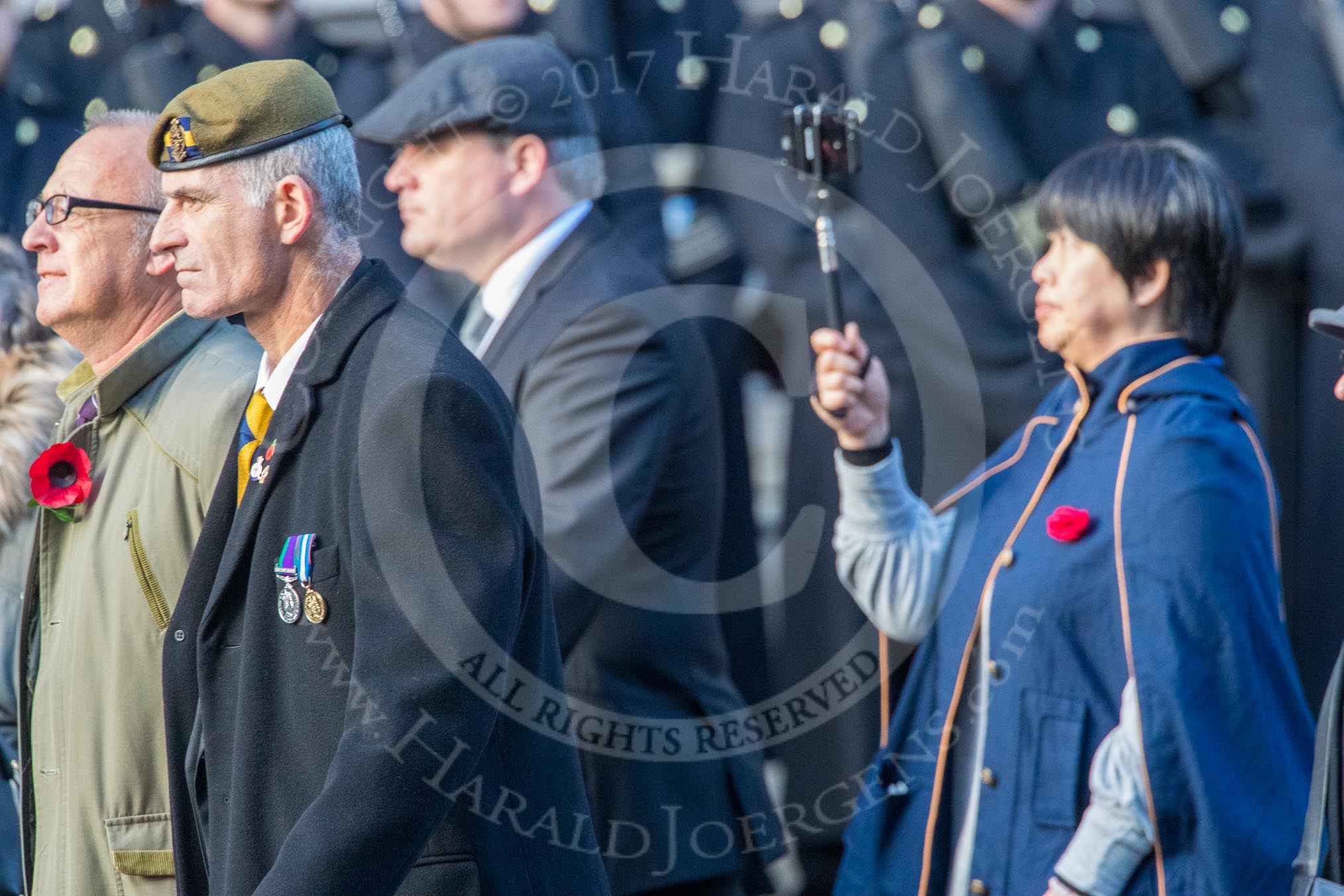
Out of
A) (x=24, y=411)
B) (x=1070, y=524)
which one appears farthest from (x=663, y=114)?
(x=1070, y=524)

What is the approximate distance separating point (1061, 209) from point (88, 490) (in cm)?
171

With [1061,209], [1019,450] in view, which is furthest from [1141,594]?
[1061,209]

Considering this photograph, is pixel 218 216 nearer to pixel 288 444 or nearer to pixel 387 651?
pixel 288 444

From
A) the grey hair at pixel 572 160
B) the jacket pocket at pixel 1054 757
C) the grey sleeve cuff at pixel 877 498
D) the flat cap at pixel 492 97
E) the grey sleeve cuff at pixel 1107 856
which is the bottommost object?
the grey sleeve cuff at pixel 1107 856

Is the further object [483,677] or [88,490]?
[88,490]

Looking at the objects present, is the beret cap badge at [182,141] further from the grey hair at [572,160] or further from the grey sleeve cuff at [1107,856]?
the grey sleeve cuff at [1107,856]

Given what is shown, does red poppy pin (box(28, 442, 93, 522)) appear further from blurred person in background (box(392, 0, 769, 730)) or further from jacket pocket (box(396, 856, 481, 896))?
blurred person in background (box(392, 0, 769, 730))

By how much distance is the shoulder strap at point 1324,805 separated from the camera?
2422 mm

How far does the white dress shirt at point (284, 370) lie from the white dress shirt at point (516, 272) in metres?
0.99

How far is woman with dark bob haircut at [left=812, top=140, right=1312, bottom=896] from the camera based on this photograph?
274 centimetres

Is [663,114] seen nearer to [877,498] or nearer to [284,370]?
[877,498]

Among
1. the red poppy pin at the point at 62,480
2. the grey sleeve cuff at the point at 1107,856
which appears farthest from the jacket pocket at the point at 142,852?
the grey sleeve cuff at the point at 1107,856

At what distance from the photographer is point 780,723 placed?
Answer: 415 centimetres

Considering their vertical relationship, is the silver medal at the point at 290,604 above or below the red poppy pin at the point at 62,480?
below
